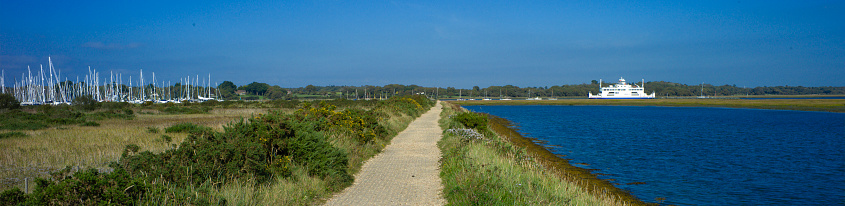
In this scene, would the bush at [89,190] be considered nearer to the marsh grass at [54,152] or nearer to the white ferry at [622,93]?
the marsh grass at [54,152]

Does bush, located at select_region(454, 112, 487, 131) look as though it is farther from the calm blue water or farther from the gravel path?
the gravel path

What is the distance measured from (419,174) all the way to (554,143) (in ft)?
52.3

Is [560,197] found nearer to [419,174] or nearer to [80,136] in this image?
[419,174]

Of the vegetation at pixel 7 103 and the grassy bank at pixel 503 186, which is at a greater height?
the vegetation at pixel 7 103

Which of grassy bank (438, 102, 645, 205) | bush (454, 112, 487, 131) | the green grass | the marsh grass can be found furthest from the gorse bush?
the green grass

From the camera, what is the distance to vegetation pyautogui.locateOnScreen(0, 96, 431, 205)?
5.11m

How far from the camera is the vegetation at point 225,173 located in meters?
5.11

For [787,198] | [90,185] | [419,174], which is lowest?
[787,198]

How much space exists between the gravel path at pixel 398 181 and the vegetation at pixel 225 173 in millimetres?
393

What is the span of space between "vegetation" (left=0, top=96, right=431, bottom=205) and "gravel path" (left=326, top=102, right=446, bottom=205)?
39 cm

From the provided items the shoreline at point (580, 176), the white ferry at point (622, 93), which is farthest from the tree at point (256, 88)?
the shoreline at point (580, 176)

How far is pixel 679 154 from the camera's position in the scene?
68.0ft

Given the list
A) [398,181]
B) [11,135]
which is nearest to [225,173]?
[398,181]

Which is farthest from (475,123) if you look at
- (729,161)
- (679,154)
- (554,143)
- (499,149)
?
(729,161)
